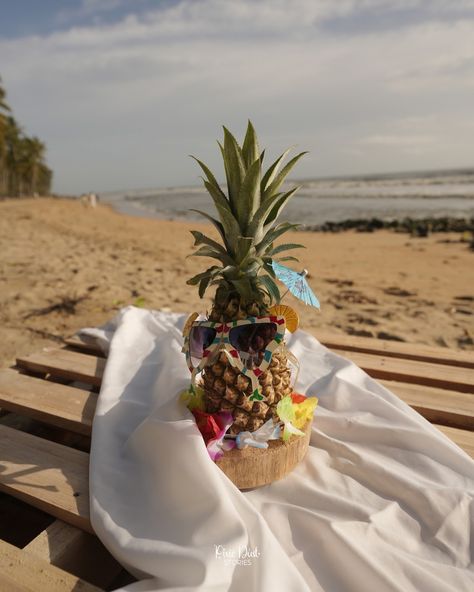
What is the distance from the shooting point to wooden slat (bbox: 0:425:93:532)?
1783 mm

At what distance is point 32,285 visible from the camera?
6.79 metres

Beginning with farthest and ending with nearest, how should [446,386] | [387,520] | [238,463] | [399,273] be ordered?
1. [399,273]
2. [446,386]
3. [238,463]
4. [387,520]

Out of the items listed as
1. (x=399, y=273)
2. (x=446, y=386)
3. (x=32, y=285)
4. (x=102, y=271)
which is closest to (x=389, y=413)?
(x=446, y=386)

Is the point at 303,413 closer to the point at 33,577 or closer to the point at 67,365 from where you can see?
the point at 33,577

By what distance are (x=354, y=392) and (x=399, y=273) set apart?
7.65 m

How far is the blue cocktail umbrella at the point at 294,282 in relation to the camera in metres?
1.82

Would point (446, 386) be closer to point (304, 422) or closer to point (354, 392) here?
point (354, 392)

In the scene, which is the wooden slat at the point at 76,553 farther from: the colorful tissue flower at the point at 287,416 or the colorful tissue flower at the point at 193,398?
the colorful tissue flower at the point at 287,416

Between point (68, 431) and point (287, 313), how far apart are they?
1.67 meters

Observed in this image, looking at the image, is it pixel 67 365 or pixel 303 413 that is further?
pixel 67 365

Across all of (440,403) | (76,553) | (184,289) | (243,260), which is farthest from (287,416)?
(184,289)

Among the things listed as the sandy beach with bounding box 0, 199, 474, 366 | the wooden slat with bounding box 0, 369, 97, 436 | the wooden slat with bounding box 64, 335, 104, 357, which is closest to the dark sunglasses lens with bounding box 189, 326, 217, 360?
the wooden slat with bounding box 0, 369, 97, 436

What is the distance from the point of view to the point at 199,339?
1.95 metres

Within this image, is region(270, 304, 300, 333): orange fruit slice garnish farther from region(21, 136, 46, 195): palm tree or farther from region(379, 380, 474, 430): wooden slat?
region(21, 136, 46, 195): palm tree
